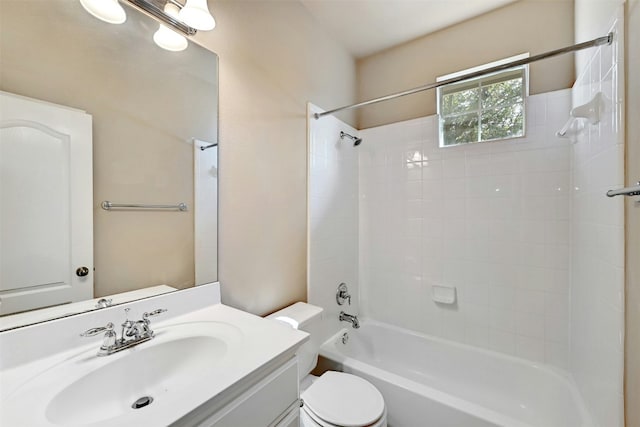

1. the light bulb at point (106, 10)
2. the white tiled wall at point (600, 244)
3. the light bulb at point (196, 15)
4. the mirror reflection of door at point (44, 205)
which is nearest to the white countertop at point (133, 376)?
the mirror reflection of door at point (44, 205)

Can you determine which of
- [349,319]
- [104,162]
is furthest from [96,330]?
[349,319]

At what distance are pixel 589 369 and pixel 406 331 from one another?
3.50ft

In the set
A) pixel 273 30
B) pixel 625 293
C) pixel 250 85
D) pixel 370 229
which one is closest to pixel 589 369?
pixel 625 293

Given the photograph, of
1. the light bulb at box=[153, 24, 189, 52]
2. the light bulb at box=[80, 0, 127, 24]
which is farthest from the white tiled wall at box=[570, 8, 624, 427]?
the light bulb at box=[80, 0, 127, 24]

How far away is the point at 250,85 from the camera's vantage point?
140cm

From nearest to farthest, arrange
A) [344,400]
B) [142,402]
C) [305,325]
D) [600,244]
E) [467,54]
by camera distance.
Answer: [142,402] < [600,244] < [344,400] < [305,325] < [467,54]

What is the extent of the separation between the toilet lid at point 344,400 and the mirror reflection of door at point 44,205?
1.07 meters

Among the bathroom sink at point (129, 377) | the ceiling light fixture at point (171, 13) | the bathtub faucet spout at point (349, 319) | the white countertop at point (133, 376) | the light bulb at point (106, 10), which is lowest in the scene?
the bathtub faucet spout at point (349, 319)

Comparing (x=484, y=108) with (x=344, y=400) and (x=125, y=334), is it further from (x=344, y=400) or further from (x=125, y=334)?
(x=125, y=334)

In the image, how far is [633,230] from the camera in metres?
0.91

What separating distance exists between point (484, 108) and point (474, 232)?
92cm

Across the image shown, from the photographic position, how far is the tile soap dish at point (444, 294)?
1963mm

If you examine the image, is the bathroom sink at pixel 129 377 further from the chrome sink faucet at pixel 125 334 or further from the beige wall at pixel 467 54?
the beige wall at pixel 467 54

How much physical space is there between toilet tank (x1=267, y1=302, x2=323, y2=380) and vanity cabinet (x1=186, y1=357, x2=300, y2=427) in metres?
0.51
